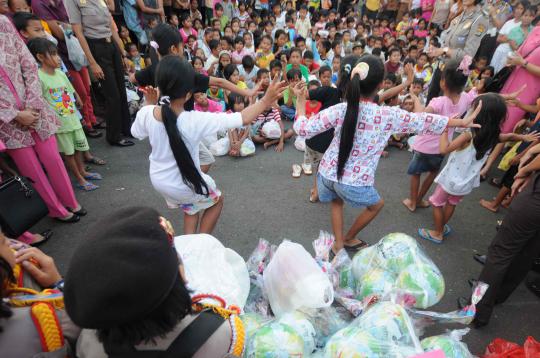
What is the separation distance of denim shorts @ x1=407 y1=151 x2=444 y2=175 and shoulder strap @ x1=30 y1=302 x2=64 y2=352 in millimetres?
3258

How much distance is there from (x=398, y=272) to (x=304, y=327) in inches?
29.8

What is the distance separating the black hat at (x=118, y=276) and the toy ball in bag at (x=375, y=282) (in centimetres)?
147

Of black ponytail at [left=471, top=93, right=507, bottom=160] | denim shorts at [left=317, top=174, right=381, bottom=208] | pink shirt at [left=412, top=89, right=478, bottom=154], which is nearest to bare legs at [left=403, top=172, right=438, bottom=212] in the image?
pink shirt at [left=412, top=89, right=478, bottom=154]

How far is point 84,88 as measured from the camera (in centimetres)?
484

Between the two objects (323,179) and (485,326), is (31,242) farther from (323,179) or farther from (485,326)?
(485,326)

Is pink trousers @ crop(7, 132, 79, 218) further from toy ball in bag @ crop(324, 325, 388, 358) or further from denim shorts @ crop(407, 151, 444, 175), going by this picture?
denim shorts @ crop(407, 151, 444, 175)

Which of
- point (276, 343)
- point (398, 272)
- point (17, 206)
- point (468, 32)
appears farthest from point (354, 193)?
point (468, 32)

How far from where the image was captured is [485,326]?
7.69 feet

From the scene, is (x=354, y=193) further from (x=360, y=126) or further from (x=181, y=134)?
(x=181, y=134)

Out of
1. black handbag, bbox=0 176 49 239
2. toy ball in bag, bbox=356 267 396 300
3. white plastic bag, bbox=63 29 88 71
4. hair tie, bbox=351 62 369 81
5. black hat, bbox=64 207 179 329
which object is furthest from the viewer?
white plastic bag, bbox=63 29 88 71

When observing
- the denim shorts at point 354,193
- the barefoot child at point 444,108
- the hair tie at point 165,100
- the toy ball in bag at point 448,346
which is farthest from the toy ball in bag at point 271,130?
the toy ball in bag at point 448,346

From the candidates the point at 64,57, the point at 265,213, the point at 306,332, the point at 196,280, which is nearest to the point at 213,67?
the point at 64,57

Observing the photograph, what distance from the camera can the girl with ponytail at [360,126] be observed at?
2.20 meters

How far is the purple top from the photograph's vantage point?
14.7 ft
